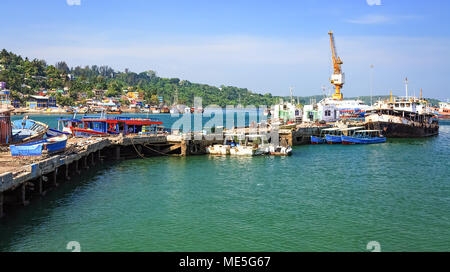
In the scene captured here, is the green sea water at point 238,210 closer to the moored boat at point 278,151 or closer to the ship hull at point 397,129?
the moored boat at point 278,151

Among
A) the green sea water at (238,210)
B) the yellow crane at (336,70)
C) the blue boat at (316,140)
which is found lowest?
the green sea water at (238,210)

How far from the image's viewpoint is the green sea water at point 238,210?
66.5 ft

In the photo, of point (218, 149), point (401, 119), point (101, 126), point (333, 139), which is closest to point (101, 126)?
point (101, 126)

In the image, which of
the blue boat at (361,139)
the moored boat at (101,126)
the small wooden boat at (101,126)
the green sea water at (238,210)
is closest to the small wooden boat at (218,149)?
the green sea water at (238,210)

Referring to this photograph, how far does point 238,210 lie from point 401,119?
215ft

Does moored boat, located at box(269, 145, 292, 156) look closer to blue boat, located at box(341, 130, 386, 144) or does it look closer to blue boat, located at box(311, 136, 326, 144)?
blue boat, located at box(311, 136, 326, 144)

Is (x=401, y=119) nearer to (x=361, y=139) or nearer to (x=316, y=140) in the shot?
(x=361, y=139)

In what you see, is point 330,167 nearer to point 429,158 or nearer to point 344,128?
point 429,158

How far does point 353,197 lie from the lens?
29562mm

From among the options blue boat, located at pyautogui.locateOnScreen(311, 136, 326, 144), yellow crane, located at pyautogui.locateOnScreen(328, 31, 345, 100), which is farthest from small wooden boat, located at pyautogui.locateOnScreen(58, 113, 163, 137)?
yellow crane, located at pyautogui.locateOnScreen(328, 31, 345, 100)

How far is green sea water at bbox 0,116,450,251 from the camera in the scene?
2027cm

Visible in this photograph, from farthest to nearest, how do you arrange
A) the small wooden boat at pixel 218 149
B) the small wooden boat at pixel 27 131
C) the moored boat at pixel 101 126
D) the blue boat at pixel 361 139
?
the blue boat at pixel 361 139 → the moored boat at pixel 101 126 → the small wooden boat at pixel 218 149 → the small wooden boat at pixel 27 131

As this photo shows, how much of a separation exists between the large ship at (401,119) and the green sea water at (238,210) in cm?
3796

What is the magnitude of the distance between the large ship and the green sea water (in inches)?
1495
